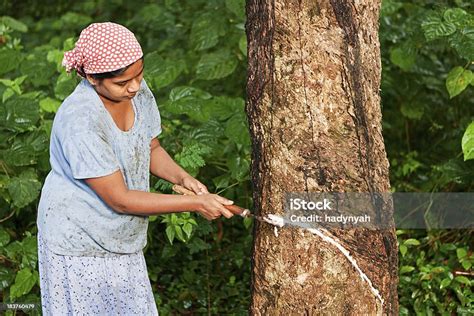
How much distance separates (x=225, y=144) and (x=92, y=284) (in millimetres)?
1551

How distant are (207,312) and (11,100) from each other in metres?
1.28

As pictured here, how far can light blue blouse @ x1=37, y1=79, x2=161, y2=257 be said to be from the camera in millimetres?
2701

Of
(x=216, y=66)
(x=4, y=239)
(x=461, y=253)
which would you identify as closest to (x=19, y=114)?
(x=4, y=239)

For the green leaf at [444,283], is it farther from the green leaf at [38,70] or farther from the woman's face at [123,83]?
the green leaf at [38,70]

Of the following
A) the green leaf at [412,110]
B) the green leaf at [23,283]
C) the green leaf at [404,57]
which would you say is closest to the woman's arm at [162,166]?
the green leaf at [23,283]

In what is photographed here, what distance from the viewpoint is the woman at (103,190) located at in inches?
106

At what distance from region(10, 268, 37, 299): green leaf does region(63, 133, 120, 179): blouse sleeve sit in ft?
3.93

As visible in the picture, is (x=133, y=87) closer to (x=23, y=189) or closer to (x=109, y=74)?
(x=109, y=74)

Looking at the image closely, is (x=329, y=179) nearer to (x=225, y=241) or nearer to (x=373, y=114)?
(x=373, y=114)

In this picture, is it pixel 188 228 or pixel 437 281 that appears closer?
pixel 188 228

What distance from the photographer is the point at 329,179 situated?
2.89 metres

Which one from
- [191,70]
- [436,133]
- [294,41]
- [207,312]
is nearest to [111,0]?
[191,70]

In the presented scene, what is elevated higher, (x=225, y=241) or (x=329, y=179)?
(x=329, y=179)

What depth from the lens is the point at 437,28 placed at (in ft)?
13.1
